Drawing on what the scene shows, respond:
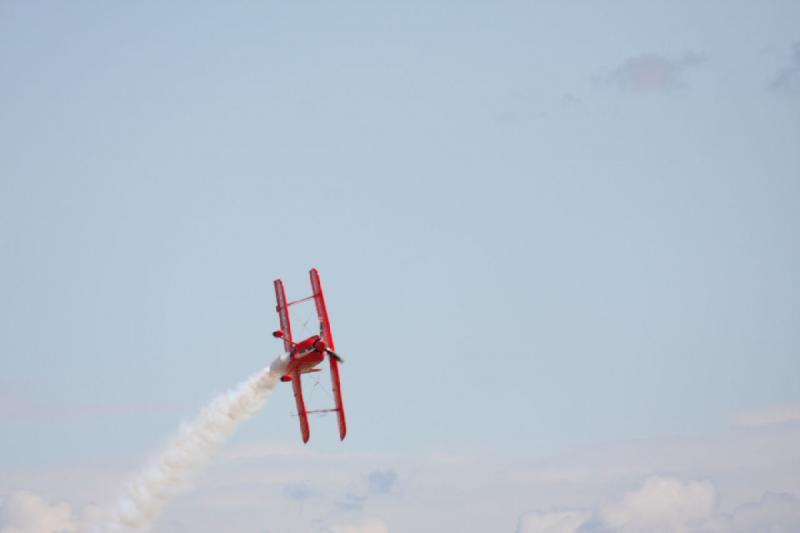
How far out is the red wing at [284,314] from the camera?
151m

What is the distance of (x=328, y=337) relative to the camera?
5940 inches

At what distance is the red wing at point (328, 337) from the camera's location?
151 m

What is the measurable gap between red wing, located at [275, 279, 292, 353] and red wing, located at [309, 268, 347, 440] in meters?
1.90

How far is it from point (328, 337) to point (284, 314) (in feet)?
11.5

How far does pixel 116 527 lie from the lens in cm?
15625

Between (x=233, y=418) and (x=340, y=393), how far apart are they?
23.2 ft

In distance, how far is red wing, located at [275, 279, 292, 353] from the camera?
151m

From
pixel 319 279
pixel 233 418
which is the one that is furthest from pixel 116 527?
pixel 319 279

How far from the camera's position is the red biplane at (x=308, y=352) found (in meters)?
150

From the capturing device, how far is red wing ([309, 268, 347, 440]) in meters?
151

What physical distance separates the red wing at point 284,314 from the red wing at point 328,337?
6.23 feet

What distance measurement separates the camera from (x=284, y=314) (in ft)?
501

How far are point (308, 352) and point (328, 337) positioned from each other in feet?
6.25

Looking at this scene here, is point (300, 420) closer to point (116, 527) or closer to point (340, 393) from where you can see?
point (340, 393)
